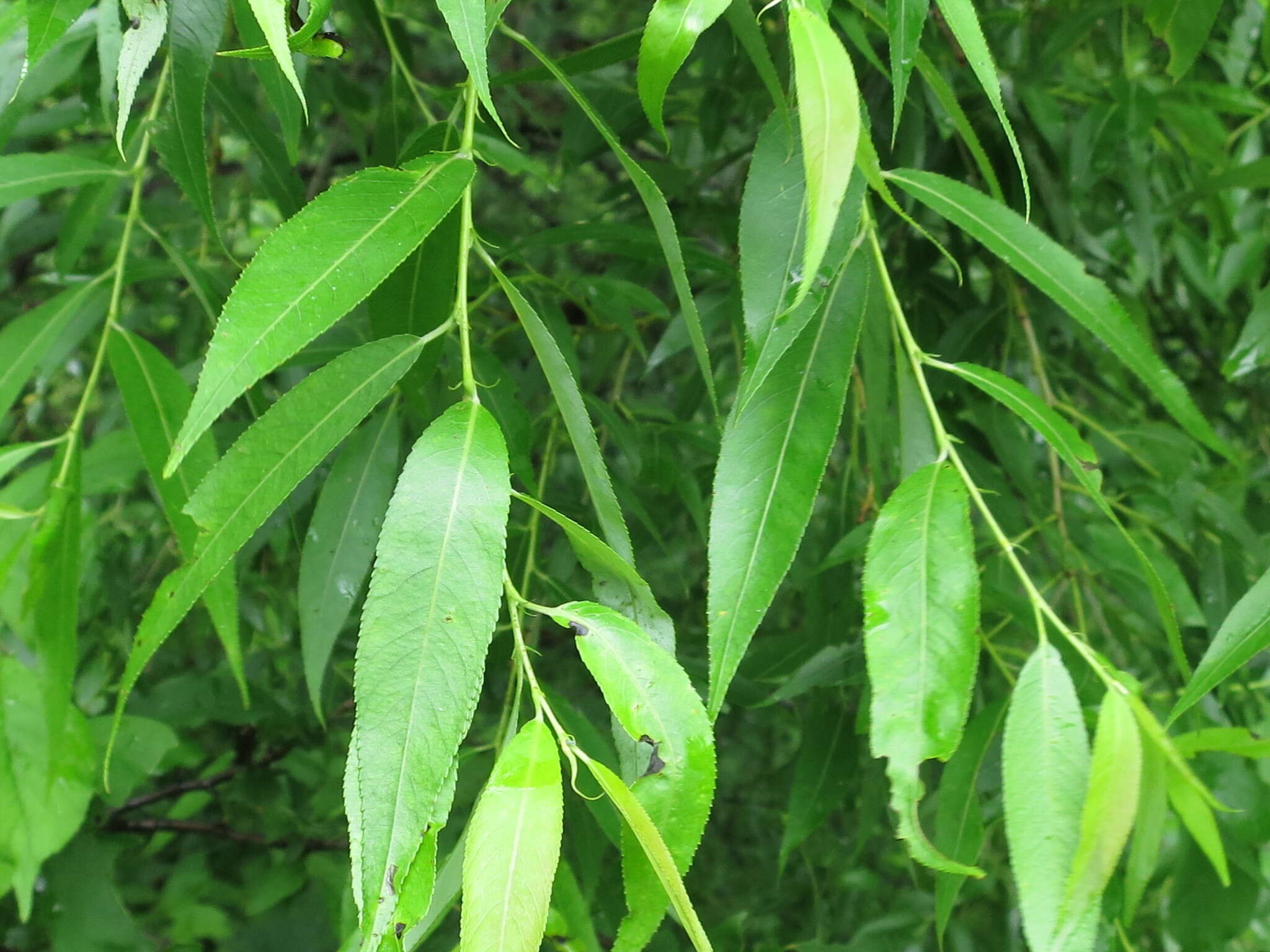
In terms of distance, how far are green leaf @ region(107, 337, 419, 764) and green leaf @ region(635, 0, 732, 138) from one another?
0.47 ft

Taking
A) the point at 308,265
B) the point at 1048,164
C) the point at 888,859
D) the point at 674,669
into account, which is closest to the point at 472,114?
the point at 308,265

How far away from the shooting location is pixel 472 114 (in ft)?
1.45

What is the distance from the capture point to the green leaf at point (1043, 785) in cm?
39

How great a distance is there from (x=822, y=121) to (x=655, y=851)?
0.21m

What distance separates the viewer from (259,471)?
0.39 m

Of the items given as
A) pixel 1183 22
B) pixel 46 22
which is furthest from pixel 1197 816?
pixel 46 22

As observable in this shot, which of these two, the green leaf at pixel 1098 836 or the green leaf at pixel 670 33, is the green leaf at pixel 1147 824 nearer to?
the green leaf at pixel 1098 836

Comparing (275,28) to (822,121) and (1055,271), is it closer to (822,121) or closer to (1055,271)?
(822,121)

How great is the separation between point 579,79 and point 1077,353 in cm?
63

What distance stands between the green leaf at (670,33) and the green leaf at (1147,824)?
325 millimetres

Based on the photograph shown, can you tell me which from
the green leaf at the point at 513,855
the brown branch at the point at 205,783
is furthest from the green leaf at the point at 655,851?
the brown branch at the point at 205,783

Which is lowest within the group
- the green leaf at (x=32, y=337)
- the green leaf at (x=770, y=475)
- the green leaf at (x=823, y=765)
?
the green leaf at (x=823, y=765)

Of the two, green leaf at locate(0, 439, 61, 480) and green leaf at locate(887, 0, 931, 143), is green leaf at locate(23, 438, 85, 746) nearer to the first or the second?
green leaf at locate(0, 439, 61, 480)

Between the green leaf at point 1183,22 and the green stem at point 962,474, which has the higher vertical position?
the green leaf at point 1183,22
